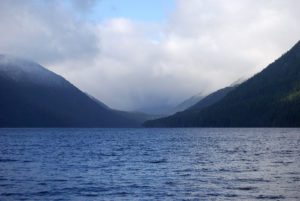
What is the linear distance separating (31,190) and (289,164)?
43.5 metres

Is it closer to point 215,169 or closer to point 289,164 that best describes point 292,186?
point 215,169

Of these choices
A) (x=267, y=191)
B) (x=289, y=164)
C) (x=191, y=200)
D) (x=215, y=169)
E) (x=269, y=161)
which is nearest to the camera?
(x=191, y=200)

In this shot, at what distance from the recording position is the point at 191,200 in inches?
1641

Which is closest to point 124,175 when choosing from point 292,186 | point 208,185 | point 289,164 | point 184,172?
point 184,172

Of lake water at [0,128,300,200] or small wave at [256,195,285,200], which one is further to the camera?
lake water at [0,128,300,200]

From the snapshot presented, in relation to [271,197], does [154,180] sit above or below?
above

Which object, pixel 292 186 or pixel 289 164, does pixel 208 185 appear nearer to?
pixel 292 186

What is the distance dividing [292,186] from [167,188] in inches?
572

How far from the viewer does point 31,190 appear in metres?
47.1

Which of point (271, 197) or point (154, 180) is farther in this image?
point (154, 180)

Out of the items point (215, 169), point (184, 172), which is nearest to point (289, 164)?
point (215, 169)

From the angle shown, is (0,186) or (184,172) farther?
(184,172)

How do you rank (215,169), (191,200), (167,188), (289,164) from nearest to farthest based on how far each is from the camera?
(191,200) → (167,188) → (215,169) → (289,164)

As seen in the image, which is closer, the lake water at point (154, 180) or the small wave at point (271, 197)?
the small wave at point (271, 197)
